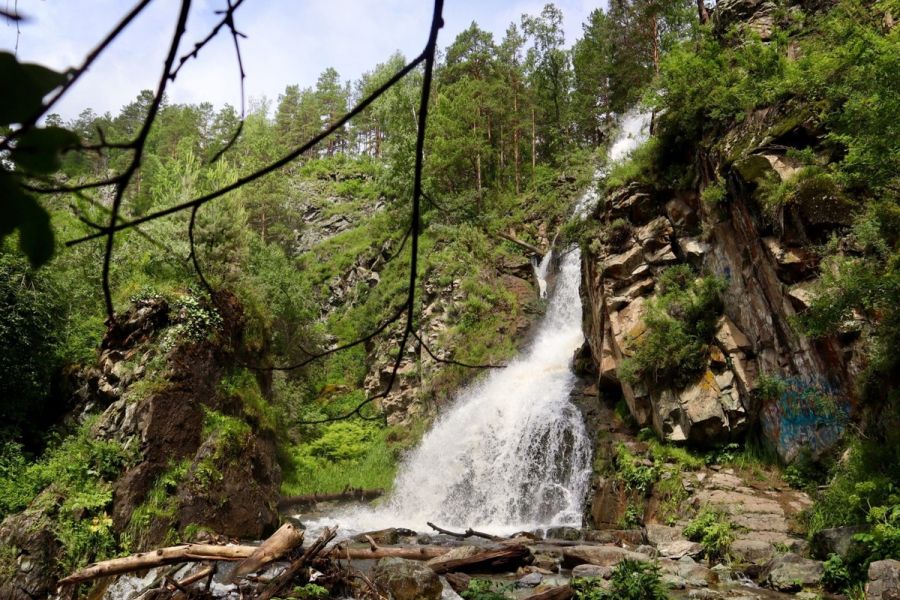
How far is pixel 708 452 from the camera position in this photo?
469 inches

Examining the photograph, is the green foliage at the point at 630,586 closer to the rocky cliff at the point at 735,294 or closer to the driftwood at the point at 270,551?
the driftwood at the point at 270,551

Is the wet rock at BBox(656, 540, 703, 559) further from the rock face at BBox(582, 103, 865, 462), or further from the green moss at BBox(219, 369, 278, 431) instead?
the green moss at BBox(219, 369, 278, 431)

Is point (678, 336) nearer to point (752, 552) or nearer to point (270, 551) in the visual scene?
point (752, 552)

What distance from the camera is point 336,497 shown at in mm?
17297

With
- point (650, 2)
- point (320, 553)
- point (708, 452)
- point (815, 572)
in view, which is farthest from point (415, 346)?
point (650, 2)

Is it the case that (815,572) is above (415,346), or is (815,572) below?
below

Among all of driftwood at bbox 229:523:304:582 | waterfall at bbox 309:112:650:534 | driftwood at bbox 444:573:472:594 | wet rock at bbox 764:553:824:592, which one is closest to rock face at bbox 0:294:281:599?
driftwood at bbox 229:523:304:582

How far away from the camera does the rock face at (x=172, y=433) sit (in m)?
9.58

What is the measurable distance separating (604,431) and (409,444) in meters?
7.28

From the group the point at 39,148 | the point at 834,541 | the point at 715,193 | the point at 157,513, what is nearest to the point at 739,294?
the point at 715,193

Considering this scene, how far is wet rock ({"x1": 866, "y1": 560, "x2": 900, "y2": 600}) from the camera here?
17.9ft

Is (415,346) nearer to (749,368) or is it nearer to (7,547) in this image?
(749,368)

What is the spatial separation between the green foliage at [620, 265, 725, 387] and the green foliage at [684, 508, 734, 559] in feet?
11.2

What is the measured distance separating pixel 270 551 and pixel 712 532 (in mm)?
6624
